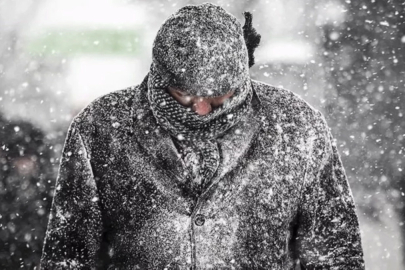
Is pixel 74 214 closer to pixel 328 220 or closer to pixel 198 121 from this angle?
pixel 198 121

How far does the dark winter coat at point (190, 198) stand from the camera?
2.07 m

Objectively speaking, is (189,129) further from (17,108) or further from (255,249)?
(17,108)

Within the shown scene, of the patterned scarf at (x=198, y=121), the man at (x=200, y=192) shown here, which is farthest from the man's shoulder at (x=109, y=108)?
the patterned scarf at (x=198, y=121)

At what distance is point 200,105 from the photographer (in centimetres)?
191

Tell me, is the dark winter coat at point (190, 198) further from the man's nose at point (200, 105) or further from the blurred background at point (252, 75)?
the blurred background at point (252, 75)

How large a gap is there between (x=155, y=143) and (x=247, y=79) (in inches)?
16.0

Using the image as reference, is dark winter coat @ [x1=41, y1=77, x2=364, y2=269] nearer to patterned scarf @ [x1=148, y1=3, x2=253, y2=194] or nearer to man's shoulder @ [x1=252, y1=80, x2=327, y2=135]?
man's shoulder @ [x1=252, y1=80, x2=327, y2=135]

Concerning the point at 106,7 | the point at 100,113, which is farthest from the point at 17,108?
the point at 100,113

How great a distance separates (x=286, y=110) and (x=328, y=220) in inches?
17.1

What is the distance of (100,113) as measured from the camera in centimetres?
214

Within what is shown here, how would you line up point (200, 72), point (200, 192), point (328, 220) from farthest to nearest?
1. point (328, 220)
2. point (200, 192)
3. point (200, 72)

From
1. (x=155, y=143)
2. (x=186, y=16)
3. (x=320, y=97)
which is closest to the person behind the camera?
(x=186, y=16)

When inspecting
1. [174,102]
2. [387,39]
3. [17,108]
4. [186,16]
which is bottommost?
[17,108]

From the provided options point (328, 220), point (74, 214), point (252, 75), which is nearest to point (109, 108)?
point (74, 214)
